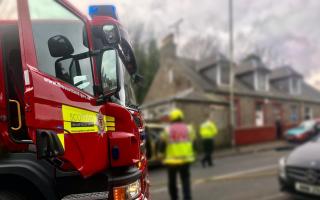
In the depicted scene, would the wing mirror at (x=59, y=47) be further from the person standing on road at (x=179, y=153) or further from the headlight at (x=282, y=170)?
the headlight at (x=282, y=170)

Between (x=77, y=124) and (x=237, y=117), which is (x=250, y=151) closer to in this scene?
(x=237, y=117)

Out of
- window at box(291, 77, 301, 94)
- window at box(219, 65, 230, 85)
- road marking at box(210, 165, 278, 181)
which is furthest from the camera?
window at box(291, 77, 301, 94)

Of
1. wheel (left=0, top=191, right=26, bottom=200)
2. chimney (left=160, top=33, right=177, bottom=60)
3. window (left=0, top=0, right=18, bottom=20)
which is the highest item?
chimney (left=160, top=33, right=177, bottom=60)

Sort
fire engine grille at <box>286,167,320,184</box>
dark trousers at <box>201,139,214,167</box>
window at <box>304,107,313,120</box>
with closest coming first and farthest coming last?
1. fire engine grille at <box>286,167,320,184</box>
2. dark trousers at <box>201,139,214,167</box>
3. window at <box>304,107,313,120</box>

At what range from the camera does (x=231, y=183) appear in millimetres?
9047

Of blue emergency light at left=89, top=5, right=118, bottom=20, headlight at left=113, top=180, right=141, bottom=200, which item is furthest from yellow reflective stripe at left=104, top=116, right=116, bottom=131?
blue emergency light at left=89, top=5, right=118, bottom=20

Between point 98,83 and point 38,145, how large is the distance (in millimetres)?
783

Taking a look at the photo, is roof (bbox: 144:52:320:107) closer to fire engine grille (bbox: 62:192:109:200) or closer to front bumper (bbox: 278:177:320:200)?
front bumper (bbox: 278:177:320:200)

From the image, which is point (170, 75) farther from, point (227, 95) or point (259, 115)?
point (259, 115)

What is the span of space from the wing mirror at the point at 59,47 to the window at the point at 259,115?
2353 centimetres

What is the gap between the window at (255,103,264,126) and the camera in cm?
2572

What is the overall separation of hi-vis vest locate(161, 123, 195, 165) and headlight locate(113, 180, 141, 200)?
317 cm

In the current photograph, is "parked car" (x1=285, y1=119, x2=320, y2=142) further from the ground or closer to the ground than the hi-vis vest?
closer to the ground

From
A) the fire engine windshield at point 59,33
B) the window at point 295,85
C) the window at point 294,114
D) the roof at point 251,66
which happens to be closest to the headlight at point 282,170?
the fire engine windshield at point 59,33
